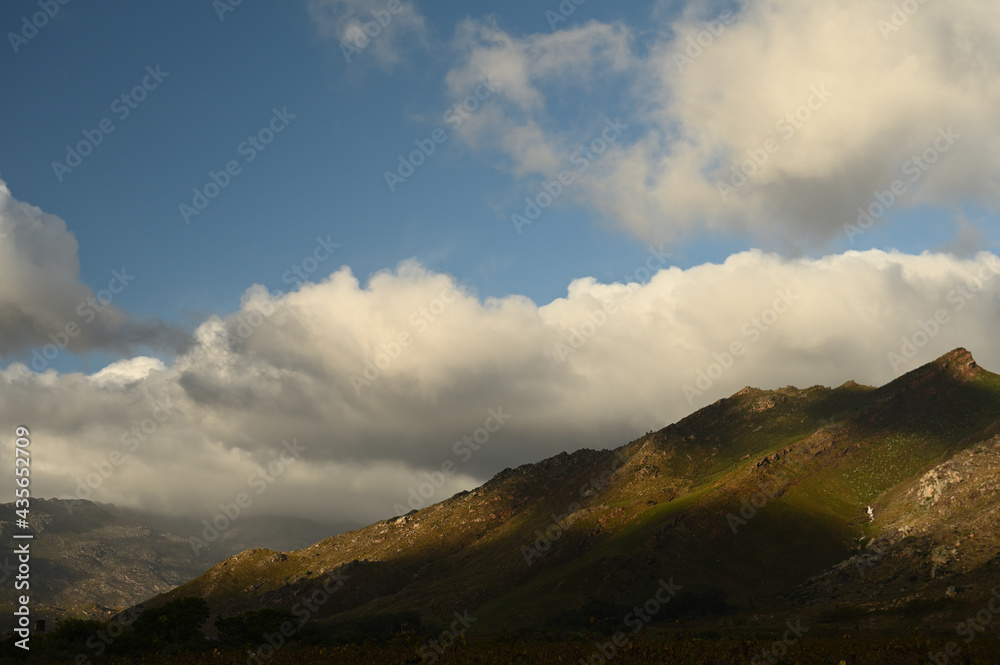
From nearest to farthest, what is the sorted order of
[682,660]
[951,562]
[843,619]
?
[682,660] → [843,619] → [951,562]

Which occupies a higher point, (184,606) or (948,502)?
(184,606)

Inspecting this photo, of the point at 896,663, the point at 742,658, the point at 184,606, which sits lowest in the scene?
the point at 896,663

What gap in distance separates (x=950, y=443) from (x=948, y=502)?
162 ft

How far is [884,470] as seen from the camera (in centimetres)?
19825

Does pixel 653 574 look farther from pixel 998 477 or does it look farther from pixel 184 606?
pixel 184 606

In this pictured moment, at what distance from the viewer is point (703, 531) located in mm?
187500

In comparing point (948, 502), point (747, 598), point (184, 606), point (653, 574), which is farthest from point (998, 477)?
point (184, 606)

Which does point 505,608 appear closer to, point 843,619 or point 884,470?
point 843,619

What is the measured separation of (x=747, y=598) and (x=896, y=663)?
11275 cm

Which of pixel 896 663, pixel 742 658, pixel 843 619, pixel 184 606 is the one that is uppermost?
pixel 184 606

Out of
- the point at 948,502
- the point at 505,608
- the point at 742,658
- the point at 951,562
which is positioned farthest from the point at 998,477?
the point at 742,658

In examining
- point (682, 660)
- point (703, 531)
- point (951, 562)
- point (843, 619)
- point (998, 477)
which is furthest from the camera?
point (703, 531)

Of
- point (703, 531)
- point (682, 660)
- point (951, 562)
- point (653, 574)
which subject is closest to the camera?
point (682, 660)

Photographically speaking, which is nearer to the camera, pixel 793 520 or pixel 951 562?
pixel 951 562
